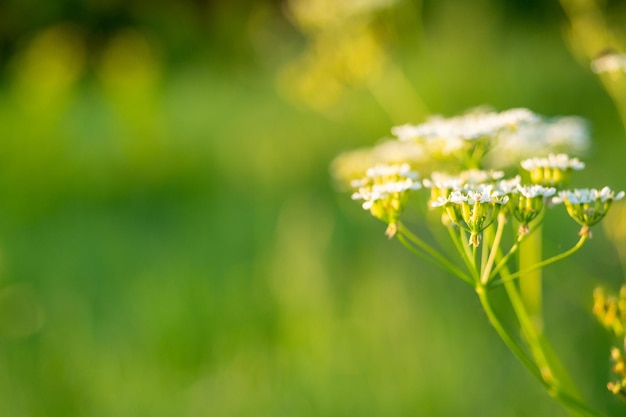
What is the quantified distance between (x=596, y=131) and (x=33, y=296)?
111 inches

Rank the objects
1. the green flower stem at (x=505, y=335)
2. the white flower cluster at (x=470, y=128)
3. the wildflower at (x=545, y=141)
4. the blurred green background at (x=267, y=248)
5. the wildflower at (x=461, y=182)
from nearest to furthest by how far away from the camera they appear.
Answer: the green flower stem at (x=505, y=335), the wildflower at (x=461, y=182), the white flower cluster at (x=470, y=128), the wildflower at (x=545, y=141), the blurred green background at (x=267, y=248)

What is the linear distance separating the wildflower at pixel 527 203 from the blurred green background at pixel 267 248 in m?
0.82

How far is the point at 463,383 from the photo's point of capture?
1.73 m

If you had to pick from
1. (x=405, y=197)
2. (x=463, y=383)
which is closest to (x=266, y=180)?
(x=463, y=383)

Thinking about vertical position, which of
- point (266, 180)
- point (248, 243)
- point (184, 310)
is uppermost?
point (266, 180)

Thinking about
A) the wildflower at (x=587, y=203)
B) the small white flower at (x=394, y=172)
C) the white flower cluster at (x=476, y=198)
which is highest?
the small white flower at (x=394, y=172)

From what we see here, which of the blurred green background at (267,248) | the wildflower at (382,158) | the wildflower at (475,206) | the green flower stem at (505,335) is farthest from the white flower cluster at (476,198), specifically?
the blurred green background at (267,248)

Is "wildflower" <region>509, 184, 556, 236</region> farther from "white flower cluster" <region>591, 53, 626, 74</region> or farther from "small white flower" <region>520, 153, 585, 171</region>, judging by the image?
"white flower cluster" <region>591, 53, 626, 74</region>

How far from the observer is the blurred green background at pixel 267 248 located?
176cm

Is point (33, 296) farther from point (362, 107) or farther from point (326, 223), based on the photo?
point (362, 107)

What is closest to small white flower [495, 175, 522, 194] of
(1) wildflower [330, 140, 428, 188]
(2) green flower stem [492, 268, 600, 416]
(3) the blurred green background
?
(2) green flower stem [492, 268, 600, 416]

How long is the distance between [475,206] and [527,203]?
9 cm

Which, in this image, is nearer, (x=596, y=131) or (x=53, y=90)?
(x=596, y=131)

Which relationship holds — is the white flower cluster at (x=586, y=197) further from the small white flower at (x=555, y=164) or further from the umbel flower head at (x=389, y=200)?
the umbel flower head at (x=389, y=200)
